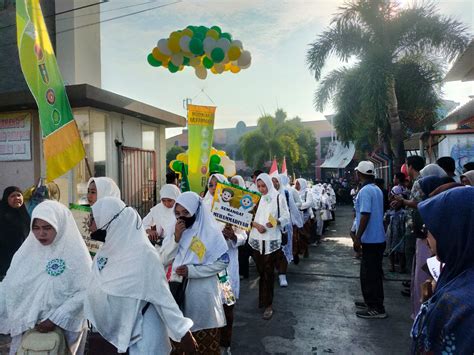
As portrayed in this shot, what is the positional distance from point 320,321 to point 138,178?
18.5ft

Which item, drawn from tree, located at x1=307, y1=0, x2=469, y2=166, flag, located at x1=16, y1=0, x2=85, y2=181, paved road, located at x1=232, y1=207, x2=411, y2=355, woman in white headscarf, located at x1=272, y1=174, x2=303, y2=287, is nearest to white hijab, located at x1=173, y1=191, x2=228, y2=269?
flag, located at x1=16, y1=0, x2=85, y2=181

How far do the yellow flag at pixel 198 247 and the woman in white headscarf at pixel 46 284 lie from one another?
0.78m

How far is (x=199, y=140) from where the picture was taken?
6.09 metres

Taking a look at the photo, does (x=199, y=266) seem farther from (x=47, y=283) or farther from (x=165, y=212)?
(x=165, y=212)

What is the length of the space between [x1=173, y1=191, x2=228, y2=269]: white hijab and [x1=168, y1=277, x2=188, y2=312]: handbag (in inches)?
5.2

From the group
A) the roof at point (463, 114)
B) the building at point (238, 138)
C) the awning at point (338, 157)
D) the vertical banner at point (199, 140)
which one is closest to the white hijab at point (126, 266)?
the vertical banner at point (199, 140)

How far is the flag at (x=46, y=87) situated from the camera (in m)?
3.53

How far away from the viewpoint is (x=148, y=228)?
15.7ft

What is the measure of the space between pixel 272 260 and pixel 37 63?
358 cm

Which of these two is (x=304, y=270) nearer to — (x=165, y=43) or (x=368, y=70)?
(x=165, y=43)

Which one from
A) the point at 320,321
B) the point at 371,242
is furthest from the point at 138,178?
the point at 371,242

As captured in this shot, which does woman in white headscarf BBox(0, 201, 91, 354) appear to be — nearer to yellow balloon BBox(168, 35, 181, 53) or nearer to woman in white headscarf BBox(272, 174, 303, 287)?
woman in white headscarf BBox(272, 174, 303, 287)

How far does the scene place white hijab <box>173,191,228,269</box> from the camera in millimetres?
3094

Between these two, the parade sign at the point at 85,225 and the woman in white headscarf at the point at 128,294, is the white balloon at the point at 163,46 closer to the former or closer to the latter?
the parade sign at the point at 85,225
